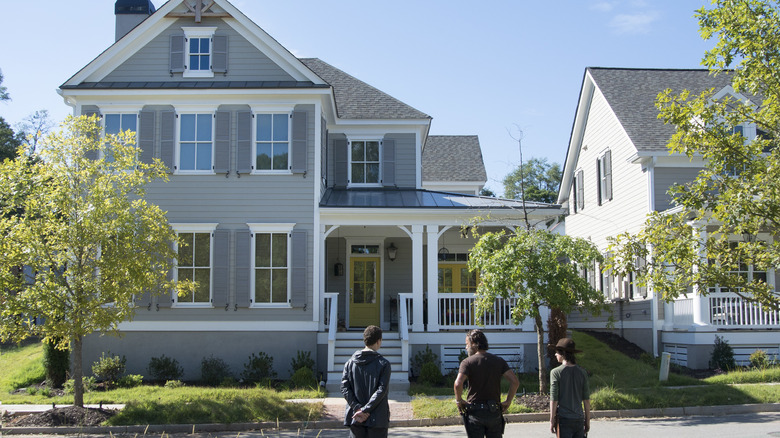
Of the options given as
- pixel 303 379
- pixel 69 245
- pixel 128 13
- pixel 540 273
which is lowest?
pixel 303 379

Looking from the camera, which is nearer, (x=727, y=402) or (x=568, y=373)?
(x=568, y=373)

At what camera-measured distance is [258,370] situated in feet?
52.0

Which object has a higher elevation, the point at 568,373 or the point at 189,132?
the point at 189,132

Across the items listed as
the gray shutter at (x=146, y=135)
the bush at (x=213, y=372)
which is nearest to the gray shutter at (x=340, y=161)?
the gray shutter at (x=146, y=135)

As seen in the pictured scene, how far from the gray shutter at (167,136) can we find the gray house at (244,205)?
0.08 feet

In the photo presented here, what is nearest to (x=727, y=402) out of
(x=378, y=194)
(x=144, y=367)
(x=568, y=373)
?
(x=568, y=373)

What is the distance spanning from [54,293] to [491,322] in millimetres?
9574

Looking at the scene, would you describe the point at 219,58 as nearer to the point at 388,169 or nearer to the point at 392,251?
the point at 388,169

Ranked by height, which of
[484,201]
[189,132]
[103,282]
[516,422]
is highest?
[189,132]

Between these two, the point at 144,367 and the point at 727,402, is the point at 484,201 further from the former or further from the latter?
the point at 144,367

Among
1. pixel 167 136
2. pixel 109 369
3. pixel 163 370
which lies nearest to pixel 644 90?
pixel 167 136

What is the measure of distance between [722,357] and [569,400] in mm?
11361

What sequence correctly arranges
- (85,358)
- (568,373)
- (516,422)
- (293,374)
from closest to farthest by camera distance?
(568,373)
(516,422)
(293,374)
(85,358)

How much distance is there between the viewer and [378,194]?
18.7m
